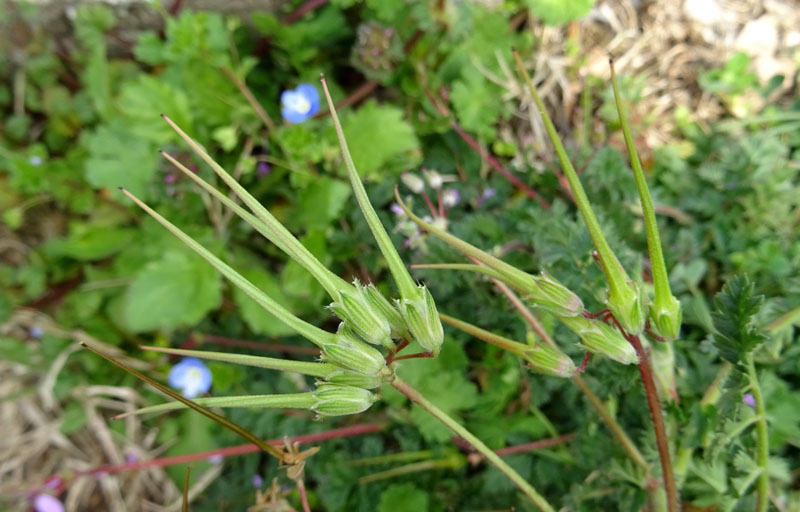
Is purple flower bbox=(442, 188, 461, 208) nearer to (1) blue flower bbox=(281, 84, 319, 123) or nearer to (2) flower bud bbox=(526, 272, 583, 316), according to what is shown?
(1) blue flower bbox=(281, 84, 319, 123)

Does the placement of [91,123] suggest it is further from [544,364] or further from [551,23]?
[544,364]

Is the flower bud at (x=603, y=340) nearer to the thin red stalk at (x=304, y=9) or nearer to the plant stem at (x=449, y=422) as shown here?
the plant stem at (x=449, y=422)

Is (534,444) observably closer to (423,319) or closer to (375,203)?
(375,203)

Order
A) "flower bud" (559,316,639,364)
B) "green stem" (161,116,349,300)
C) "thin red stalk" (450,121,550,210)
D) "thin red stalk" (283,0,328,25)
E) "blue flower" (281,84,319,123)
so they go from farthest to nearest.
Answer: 1. "thin red stalk" (283,0,328,25)
2. "blue flower" (281,84,319,123)
3. "thin red stalk" (450,121,550,210)
4. "flower bud" (559,316,639,364)
5. "green stem" (161,116,349,300)

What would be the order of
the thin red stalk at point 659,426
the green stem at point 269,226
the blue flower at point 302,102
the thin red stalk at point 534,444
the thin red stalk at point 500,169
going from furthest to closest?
the blue flower at point 302,102 < the thin red stalk at point 500,169 < the thin red stalk at point 534,444 < the thin red stalk at point 659,426 < the green stem at point 269,226

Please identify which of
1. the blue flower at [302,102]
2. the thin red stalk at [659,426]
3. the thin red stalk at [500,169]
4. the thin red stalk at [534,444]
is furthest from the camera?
the blue flower at [302,102]

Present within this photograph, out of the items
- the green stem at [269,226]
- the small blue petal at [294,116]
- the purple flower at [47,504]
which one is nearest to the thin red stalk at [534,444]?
the green stem at [269,226]

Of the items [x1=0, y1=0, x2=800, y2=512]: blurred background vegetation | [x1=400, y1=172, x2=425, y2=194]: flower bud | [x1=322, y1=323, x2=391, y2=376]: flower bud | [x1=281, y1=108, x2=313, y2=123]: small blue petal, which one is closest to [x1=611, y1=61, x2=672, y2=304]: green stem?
[x1=322, y1=323, x2=391, y2=376]: flower bud

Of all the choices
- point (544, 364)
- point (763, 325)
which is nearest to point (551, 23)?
point (763, 325)
